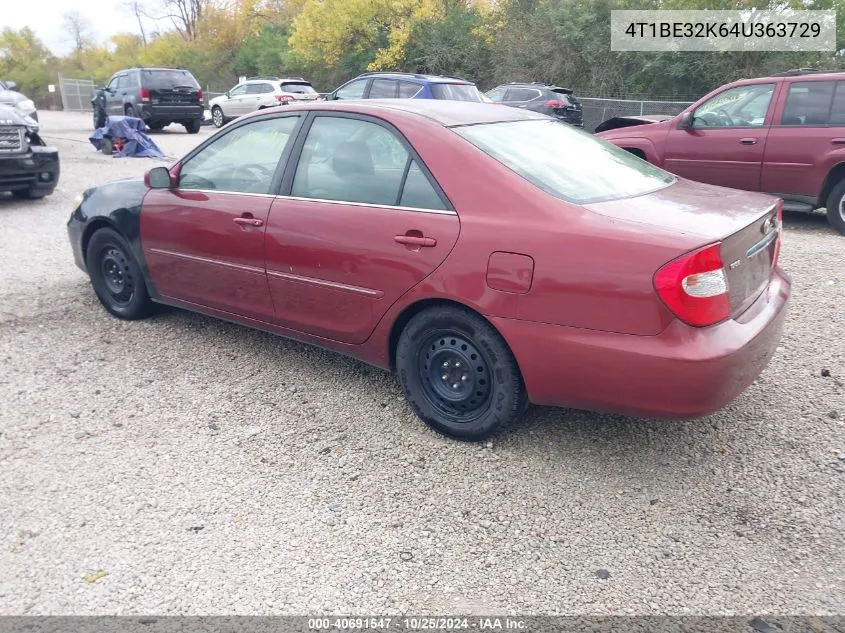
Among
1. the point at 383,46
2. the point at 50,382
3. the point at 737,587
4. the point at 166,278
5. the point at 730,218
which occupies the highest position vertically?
the point at 383,46

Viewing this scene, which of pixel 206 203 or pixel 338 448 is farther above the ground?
pixel 206 203

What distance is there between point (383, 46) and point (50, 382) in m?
31.3

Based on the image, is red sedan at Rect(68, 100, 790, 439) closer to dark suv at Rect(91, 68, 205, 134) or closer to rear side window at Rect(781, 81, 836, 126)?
rear side window at Rect(781, 81, 836, 126)

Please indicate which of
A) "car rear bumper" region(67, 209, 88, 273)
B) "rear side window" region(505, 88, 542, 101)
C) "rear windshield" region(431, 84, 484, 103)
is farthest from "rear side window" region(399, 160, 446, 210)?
"rear side window" region(505, 88, 542, 101)

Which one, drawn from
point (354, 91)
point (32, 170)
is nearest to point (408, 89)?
point (354, 91)

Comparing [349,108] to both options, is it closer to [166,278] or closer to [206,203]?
[206,203]

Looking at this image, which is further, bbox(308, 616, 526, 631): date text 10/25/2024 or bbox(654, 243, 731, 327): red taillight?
bbox(654, 243, 731, 327): red taillight

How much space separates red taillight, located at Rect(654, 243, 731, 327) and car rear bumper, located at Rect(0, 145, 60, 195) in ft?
30.2

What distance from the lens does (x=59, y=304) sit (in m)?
5.54

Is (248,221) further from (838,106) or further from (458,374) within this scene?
(838,106)

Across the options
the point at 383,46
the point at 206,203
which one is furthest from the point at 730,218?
the point at 383,46

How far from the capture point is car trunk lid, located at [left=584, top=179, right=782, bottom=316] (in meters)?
2.90

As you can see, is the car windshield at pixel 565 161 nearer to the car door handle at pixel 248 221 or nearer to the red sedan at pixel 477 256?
the red sedan at pixel 477 256

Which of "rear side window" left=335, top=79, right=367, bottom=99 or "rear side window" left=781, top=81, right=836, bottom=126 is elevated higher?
"rear side window" left=335, top=79, right=367, bottom=99
